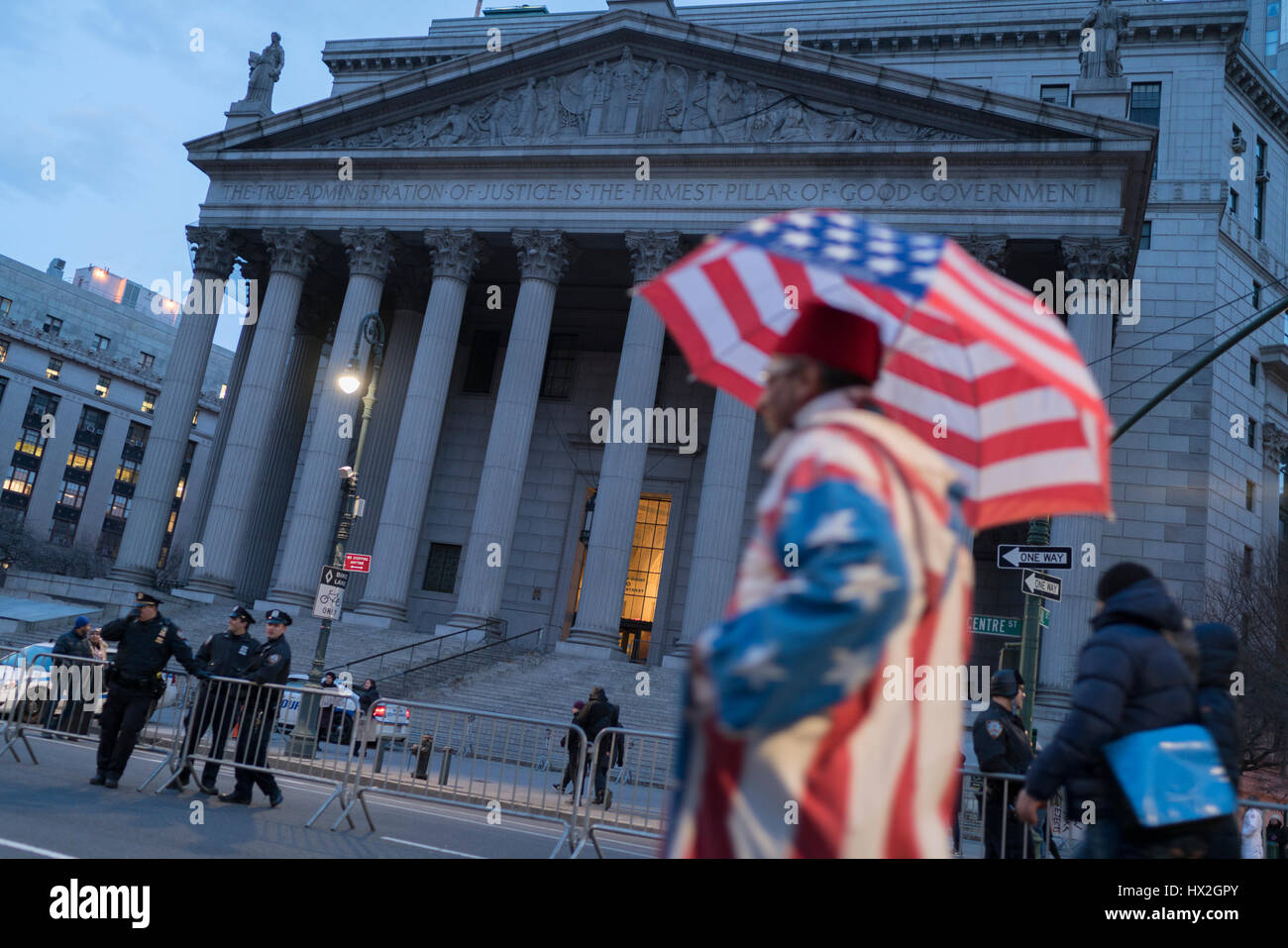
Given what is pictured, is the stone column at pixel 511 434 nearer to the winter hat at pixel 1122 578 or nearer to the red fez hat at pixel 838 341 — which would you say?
the winter hat at pixel 1122 578

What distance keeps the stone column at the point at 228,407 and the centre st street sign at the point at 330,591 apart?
18.4 meters

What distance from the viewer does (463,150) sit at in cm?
3259

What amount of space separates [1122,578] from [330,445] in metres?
29.6

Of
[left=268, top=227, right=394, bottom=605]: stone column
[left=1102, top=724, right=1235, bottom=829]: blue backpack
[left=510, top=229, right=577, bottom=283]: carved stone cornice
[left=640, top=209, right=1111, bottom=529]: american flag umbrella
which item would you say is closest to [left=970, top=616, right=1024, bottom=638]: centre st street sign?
[left=1102, top=724, right=1235, bottom=829]: blue backpack

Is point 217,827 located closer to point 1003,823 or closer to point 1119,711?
point 1003,823

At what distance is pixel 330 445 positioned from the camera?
32.5 meters

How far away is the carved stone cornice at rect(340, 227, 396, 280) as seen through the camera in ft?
109

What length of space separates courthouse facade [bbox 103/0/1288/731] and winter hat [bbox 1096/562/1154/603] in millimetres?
21860

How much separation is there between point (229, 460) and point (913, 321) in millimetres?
32131

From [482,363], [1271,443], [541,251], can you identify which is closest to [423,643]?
[541,251]

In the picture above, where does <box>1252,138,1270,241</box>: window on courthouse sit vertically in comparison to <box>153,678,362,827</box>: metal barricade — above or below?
above

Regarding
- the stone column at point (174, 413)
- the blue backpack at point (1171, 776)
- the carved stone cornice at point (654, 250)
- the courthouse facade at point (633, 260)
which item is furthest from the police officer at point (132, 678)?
the stone column at point (174, 413)

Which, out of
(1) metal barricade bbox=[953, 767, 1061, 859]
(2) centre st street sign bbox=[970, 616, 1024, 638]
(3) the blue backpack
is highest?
(2) centre st street sign bbox=[970, 616, 1024, 638]

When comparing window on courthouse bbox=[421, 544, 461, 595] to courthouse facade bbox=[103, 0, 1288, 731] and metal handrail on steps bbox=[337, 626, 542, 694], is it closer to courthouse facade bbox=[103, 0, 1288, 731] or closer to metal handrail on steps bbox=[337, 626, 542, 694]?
courthouse facade bbox=[103, 0, 1288, 731]
